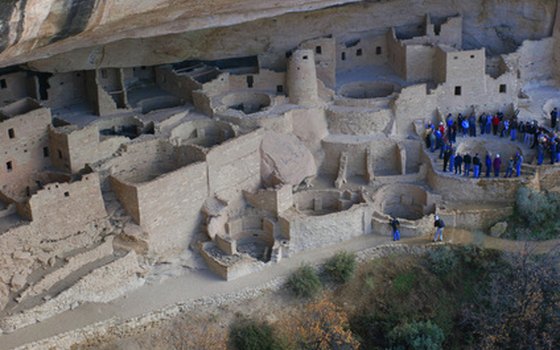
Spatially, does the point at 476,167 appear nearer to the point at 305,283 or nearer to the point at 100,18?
the point at 305,283

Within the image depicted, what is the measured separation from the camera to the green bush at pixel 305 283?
19.7 m

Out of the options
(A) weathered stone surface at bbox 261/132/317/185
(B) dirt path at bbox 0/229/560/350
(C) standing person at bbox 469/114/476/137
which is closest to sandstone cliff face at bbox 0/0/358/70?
(A) weathered stone surface at bbox 261/132/317/185

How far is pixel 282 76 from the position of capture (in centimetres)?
2352

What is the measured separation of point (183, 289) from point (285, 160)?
4.26 m

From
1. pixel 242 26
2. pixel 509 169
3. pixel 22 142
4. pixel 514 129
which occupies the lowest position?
pixel 509 169

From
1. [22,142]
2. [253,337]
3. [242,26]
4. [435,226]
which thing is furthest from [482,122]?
[22,142]

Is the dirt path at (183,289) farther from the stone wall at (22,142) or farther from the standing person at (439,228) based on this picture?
the stone wall at (22,142)

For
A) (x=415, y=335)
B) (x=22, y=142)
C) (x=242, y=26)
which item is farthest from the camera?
(x=242, y=26)

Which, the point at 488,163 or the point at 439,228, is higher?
the point at 488,163

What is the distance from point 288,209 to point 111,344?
17.2 ft

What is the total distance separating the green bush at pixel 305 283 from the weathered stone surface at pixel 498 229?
13.6ft

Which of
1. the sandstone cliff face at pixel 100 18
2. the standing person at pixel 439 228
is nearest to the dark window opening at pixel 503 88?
the standing person at pixel 439 228

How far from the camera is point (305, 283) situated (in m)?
19.7

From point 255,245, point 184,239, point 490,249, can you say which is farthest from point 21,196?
point 490,249
